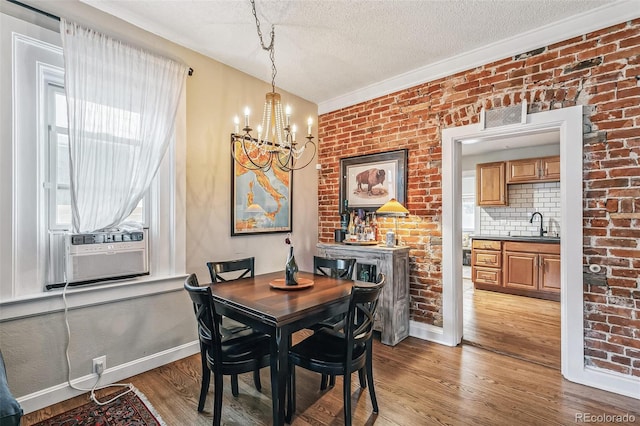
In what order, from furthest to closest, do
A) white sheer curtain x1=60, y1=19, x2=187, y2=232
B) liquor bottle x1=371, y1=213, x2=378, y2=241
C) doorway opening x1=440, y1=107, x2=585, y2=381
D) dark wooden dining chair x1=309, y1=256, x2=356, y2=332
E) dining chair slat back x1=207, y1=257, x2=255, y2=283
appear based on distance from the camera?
1. liquor bottle x1=371, y1=213, x2=378, y2=241
2. dark wooden dining chair x1=309, y1=256, x2=356, y2=332
3. dining chair slat back x1=207, y1=257, x2=255, y2=283
4. doorway opening x1=440, y1=107, x2=585, y2=381
5. white sheer curtain x1=60, y1=19, x2=187, y2=232

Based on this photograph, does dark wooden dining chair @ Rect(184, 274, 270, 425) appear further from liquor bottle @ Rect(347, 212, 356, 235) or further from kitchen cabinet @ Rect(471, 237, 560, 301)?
kitchen cabinet @ Rect(471, 237, 560, 301)

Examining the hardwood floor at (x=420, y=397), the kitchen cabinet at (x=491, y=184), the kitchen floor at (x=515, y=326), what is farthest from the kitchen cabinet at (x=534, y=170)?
the hardwood floor at (x=420, y=397)

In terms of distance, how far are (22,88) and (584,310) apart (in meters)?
4.37

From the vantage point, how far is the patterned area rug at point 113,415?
→ 188 centimetres

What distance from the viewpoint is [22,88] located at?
1984 mm

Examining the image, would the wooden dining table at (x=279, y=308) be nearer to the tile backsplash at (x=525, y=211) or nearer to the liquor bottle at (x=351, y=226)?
the liquor bottle at (x=351, y=226)

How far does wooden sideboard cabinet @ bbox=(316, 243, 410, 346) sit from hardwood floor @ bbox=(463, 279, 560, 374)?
2.41ft

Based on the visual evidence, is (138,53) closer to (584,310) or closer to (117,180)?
(117,180)

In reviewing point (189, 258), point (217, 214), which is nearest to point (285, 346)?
point (189, 258)

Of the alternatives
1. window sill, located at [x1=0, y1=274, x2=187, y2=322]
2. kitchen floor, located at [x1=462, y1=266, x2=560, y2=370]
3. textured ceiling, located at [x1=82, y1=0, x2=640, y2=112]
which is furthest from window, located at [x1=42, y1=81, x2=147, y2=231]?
kitchen floor, located at [x1=462, y1=266, x2=560, y2=370]

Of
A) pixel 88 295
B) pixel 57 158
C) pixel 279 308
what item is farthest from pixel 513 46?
pixel 88 295

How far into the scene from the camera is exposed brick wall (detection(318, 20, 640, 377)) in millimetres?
2193

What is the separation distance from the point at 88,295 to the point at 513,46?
406cm

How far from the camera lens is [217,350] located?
1.77m
